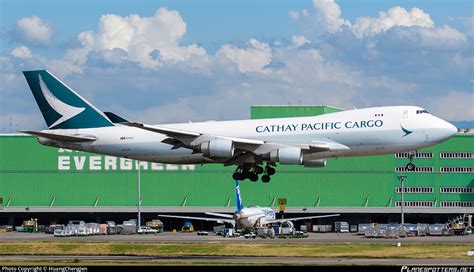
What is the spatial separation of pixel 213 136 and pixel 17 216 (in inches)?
4154

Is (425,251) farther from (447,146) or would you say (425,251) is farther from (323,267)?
(447,146)

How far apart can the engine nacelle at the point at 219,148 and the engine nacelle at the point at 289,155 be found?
12.8 ft

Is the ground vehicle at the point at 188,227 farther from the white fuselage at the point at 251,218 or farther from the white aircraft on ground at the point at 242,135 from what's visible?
the white aircraft on ground at the point at 242,135

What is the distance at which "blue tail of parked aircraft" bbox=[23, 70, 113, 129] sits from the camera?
92688 millimetres

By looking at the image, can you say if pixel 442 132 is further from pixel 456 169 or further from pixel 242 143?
pixel 456 169

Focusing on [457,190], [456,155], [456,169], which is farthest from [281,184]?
[456,155]

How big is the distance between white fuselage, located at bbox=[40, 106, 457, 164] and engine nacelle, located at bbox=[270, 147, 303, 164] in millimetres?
1563

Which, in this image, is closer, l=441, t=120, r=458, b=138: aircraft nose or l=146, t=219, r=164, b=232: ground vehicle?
l=441, t=120, r=458, b=138: aircraft nose

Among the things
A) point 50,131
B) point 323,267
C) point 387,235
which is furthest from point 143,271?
point 387,235

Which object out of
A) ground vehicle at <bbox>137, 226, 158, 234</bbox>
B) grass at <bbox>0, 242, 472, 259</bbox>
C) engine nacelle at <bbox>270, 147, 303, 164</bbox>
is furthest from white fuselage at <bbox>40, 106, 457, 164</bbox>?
ground vehicle at <bbox>137, 226, 158, 234</bbox>

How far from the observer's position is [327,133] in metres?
83.7

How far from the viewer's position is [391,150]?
82.6 meters

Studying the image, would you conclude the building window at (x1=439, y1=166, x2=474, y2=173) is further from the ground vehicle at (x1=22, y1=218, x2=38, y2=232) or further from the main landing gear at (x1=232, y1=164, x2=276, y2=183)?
the main landing gear at (x1=232, y1=164, x2=276, y2=183)

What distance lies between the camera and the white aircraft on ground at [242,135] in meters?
82.6
